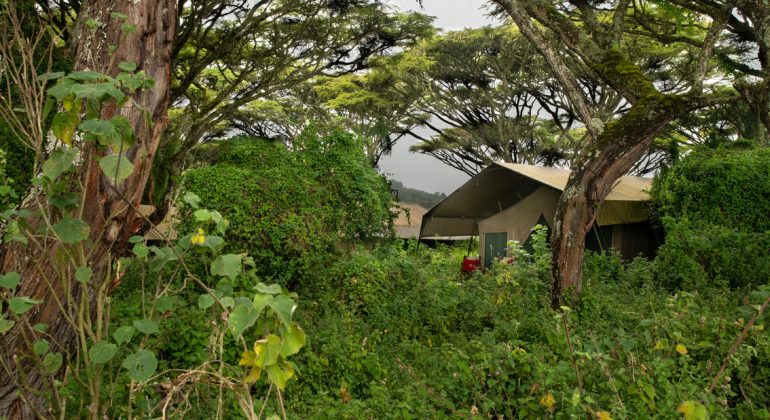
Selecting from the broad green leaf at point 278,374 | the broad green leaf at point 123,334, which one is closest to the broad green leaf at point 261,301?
the broad green leaf at point 278,374

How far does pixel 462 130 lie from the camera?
2997cm

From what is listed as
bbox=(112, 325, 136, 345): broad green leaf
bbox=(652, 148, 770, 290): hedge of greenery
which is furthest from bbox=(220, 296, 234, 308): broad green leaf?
bbox=(652, 148, 770, 290): hedge of greenery

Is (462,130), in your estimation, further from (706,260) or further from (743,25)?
(706,260)

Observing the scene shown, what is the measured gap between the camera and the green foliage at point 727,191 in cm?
1170

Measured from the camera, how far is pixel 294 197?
8992 millimetres

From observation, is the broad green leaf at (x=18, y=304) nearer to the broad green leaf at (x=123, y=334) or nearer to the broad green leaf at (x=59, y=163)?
the broad green leaf at (x=123, y=334)

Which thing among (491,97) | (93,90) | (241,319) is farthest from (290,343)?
(491,97)

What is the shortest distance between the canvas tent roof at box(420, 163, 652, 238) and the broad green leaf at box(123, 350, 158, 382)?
11.8 m

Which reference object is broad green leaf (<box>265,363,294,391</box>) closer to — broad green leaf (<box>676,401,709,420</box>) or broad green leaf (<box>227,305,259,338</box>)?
broad green leaf (<box>227,305,259,338</box>)

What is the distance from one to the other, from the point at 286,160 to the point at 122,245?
254 inches

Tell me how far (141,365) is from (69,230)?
603mm

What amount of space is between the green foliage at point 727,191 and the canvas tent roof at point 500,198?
5.60 feet

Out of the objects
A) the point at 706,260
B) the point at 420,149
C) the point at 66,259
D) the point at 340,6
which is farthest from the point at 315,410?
the point at 420,149

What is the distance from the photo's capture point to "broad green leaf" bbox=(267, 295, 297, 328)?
172 centimetres
